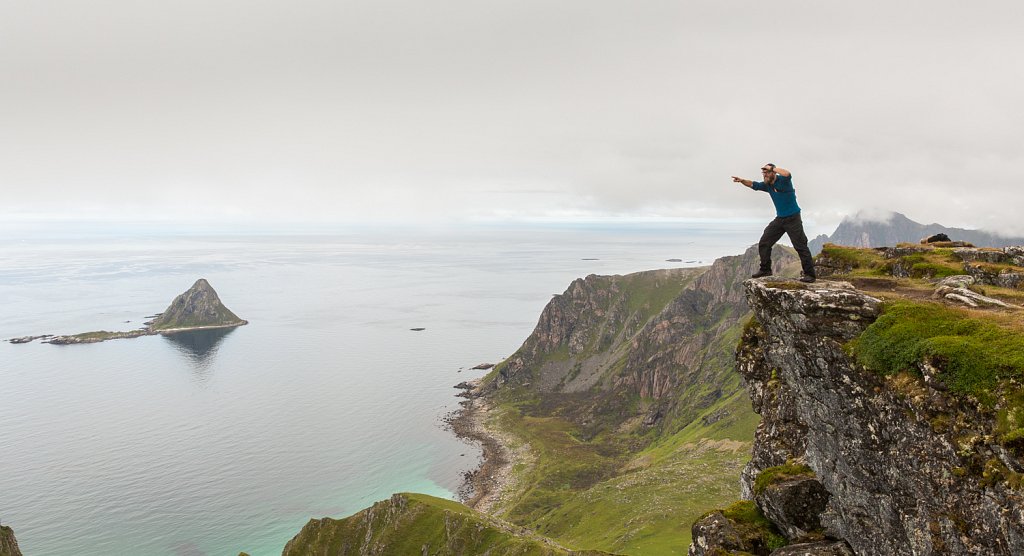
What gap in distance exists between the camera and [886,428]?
59.2ft

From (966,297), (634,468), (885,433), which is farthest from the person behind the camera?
(634,468)

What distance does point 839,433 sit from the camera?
67.2 feet

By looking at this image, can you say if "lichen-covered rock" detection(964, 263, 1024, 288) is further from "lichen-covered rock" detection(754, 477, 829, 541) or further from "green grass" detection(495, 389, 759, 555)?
"green grass" detection(495, 389, 759, 555)

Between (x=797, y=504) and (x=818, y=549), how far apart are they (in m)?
2.31

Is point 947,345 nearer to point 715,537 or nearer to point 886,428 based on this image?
point 886,428

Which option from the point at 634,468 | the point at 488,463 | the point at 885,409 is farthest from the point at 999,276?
the point at 488,463

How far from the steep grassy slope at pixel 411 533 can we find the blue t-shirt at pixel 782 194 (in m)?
75.3

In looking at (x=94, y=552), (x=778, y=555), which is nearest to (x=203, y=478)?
(x=94, y=552)

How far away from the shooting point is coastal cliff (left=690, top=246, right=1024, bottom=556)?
14.8 meters

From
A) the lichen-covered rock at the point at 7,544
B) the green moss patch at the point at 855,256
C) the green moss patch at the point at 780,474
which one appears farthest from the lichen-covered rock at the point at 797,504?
the lichen-covered rock at the point at 7,544

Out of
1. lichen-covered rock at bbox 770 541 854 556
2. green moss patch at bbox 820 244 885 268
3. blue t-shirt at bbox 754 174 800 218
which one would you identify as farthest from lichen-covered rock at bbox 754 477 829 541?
green moss patch at bbox 820 244 885 268

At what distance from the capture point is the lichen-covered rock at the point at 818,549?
67.1 ft

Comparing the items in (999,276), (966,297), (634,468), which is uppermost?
(999,276)

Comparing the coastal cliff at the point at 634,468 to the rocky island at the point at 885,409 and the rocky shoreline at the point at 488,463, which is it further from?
the rocky island at the point at 885,409
